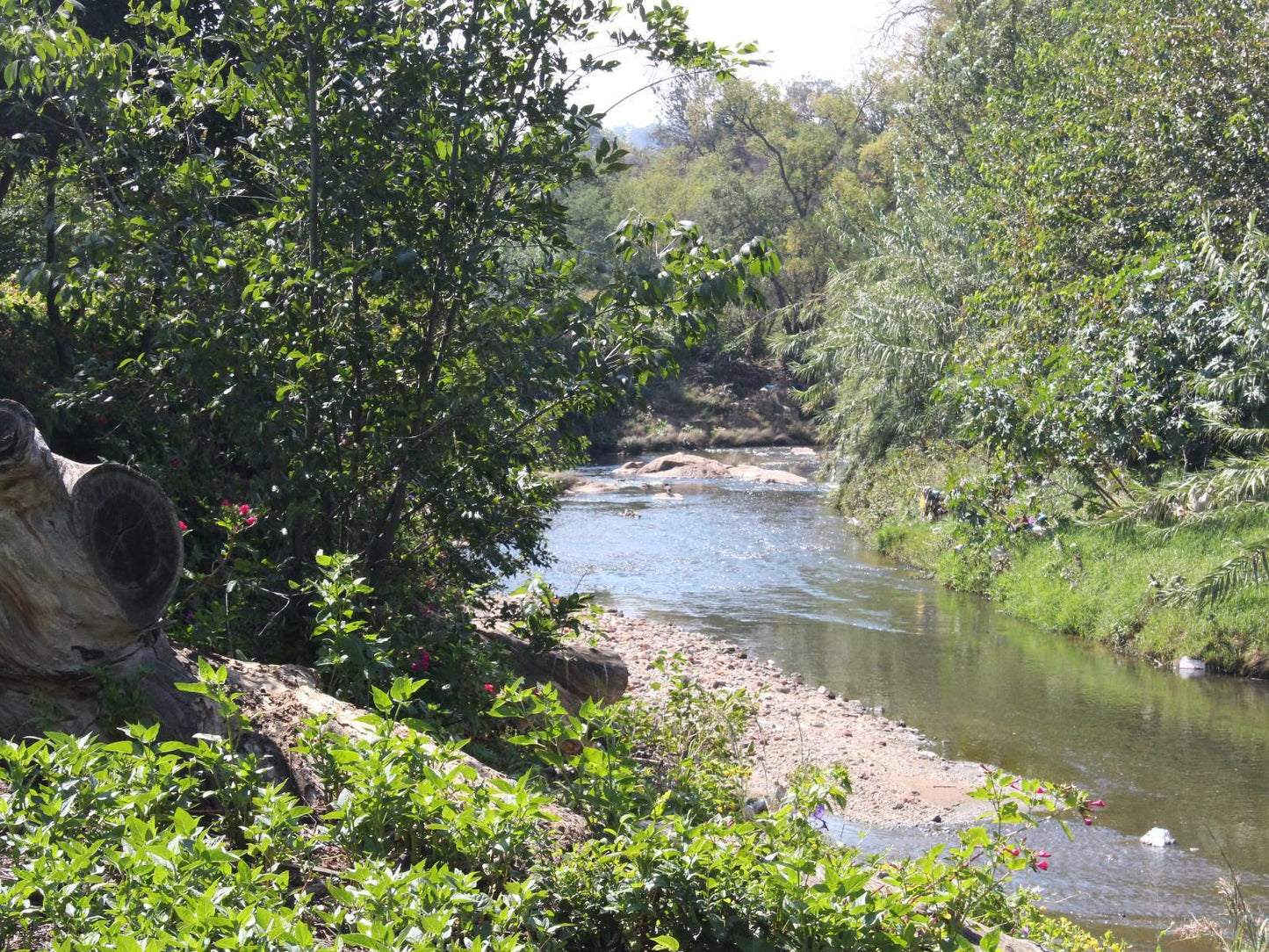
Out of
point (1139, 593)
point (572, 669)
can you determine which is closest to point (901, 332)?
point (1139, 593)

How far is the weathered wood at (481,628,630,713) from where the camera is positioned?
6832 millimetres

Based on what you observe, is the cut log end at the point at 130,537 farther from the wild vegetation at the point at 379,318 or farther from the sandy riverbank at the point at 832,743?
the sandy riverbank at the point at 832,743

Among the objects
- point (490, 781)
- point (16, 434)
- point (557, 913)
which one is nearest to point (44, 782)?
point (16, 434)

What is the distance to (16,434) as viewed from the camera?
11.9 feet

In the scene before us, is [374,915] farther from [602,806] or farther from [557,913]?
[602,806]

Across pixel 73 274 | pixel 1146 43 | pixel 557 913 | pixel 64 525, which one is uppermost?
pixel 1146 43

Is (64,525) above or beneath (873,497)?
above

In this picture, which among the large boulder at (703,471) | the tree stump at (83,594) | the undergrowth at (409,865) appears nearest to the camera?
the undergrowth at (409,865)

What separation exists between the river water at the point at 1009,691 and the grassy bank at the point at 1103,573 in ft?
1.22

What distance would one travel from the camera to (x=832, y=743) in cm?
940

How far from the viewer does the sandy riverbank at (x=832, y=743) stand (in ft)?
26.4

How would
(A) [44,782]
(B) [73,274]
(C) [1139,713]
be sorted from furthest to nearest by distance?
1. (C) [1139,713]
2. (B) [73,274]
3. (A) [44,782]

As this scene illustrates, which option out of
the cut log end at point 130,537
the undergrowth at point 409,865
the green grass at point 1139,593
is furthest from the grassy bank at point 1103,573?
the cut log end at point 130,537

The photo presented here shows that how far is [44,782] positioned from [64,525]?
2.83 feet
